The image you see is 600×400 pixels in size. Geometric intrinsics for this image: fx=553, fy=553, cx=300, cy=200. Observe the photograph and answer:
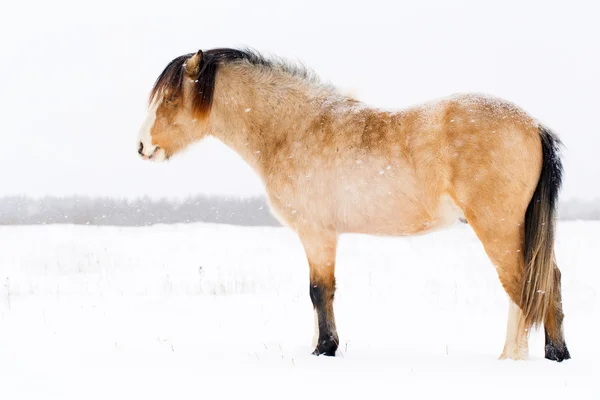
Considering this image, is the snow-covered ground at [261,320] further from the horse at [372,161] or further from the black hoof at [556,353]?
the horse at [372,161]

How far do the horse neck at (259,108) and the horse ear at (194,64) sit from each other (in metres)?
0.25

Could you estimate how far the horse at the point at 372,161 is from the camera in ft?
15.3

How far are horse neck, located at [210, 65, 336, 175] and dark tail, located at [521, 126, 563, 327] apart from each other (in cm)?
217

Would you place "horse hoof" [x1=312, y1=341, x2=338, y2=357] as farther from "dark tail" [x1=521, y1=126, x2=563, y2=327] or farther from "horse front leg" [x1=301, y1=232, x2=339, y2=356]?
"dark tail" [x1=521, y1=126, x2=563, y2=327]

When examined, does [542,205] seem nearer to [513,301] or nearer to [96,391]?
[513,301]

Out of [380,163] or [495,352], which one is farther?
[495,352]

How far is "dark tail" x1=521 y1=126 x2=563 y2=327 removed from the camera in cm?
461

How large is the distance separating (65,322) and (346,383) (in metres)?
4.53

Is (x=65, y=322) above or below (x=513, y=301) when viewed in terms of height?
below

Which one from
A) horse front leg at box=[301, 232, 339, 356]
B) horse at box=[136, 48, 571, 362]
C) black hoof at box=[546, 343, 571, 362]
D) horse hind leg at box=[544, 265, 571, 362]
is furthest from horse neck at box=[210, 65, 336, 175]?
black hoof at box=[546, 343, 571, 362]

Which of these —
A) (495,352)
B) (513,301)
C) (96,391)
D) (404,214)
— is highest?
(404,214)

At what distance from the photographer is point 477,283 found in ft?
35.2

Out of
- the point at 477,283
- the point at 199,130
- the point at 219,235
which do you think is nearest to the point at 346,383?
the point at 199,130

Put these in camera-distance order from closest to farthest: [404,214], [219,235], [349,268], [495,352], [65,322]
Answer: [404,214] → [495,352] → [65,322] → [349,268] → [219,235]
